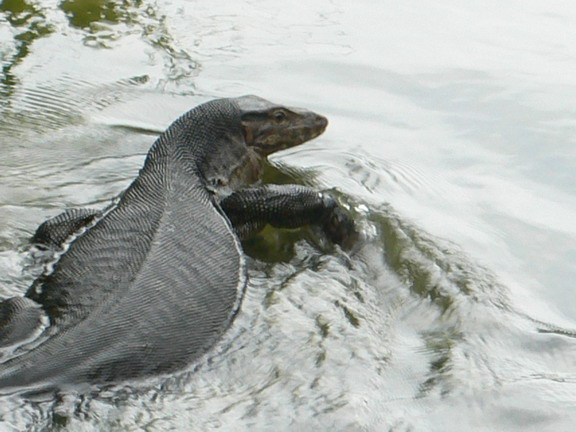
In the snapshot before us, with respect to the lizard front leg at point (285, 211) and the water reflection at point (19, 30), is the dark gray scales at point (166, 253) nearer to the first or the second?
the lizard front leg at point (285, 211)

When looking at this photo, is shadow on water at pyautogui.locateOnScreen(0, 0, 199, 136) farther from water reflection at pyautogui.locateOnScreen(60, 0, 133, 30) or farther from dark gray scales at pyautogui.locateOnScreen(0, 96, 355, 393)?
dark gray scales at pyautogui.locateOnScreen(0, 96, 355, 393)

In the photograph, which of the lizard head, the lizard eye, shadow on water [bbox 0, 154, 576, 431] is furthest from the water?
the lizard eye

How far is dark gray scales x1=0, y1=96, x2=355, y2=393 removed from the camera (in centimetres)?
477

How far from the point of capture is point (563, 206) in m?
7.55

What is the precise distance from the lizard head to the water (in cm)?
31

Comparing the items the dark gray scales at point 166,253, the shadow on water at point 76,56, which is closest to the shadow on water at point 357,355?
the dark gray scales at point 166,253

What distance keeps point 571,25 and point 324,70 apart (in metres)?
2.76

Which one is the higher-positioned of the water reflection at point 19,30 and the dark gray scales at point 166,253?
the dark gray scales at point 166,253

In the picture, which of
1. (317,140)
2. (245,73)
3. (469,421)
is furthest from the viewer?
(245,73)

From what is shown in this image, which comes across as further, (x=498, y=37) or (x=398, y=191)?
(x=498, y=37)

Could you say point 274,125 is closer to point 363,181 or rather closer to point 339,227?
point 363,181

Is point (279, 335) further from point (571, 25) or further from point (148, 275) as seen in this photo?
point (571, 25)

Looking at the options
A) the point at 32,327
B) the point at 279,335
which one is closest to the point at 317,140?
the point at 279,335

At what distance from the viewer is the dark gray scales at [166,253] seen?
4770 millimetres
